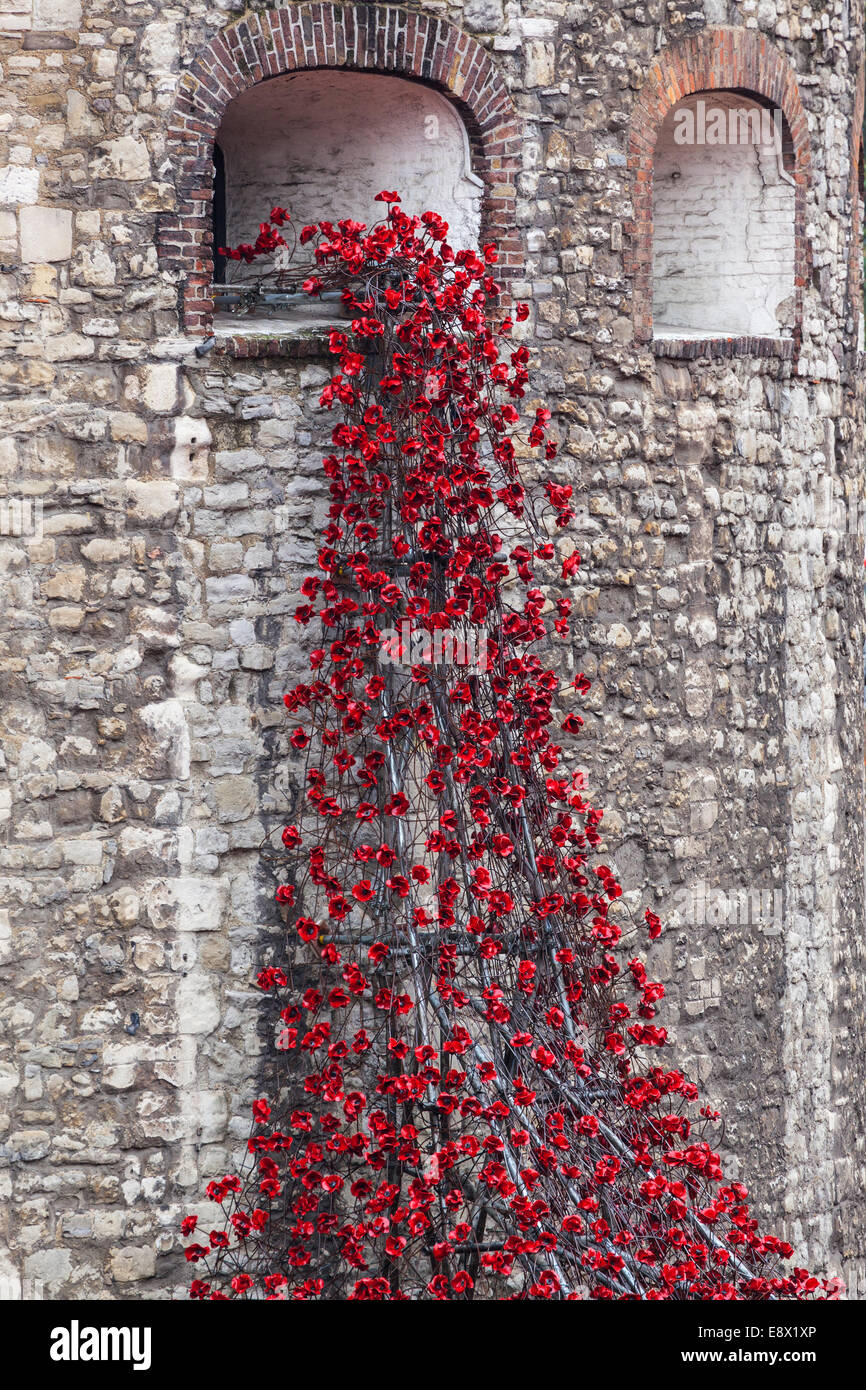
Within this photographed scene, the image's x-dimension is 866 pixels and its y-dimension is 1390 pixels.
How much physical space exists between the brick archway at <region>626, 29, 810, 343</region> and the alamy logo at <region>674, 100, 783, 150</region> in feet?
0.26

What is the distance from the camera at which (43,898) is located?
5.10m

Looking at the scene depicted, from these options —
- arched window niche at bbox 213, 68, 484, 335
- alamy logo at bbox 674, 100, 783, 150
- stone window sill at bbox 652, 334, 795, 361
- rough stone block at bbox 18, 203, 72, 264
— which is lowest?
rough stone block at bbox 18, 203, 72, 264

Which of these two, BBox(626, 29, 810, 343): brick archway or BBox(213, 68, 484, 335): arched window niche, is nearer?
BBox(213, 68, 484, 335): arched window niche

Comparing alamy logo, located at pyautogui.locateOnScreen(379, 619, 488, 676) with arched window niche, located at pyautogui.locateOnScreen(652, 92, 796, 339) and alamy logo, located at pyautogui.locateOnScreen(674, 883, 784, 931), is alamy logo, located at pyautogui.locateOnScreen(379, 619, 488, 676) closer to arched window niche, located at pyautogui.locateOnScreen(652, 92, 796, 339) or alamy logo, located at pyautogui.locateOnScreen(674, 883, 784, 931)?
alamy logo, located at pyautogui.locateOnScreen(674, 883, 784, 931)

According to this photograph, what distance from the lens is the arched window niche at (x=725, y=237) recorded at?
6.53 metres

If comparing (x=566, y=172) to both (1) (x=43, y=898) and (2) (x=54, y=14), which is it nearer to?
(2) (x=54, y=14)

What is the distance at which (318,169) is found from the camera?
5906 mm

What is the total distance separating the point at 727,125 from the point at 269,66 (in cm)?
201

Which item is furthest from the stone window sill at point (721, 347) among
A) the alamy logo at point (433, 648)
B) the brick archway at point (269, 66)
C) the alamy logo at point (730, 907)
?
the alamy logo at point (730, 907)

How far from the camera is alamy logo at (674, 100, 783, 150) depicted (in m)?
6.24

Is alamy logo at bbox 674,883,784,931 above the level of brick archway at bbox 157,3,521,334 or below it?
below

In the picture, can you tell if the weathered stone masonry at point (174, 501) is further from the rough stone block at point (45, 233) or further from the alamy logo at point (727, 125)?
the alamy logo at point (727, 125)

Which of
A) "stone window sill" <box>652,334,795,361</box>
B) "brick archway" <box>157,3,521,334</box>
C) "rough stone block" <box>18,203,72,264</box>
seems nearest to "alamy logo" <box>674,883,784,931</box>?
"stone window sill" <box>652,334,795,361</box>
